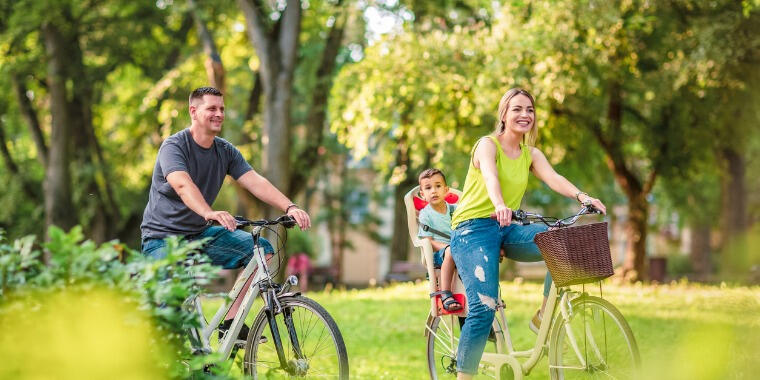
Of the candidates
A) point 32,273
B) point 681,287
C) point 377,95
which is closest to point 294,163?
point 377,95

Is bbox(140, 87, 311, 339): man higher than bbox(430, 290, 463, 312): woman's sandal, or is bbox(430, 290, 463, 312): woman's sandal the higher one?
bbox(140, 87, 311, 339): man

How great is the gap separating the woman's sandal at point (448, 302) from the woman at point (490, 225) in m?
0.43

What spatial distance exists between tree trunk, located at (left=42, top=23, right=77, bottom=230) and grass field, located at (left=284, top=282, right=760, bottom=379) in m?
8.81

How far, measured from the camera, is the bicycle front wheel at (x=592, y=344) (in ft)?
15.5

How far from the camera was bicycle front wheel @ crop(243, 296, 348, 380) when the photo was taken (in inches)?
193

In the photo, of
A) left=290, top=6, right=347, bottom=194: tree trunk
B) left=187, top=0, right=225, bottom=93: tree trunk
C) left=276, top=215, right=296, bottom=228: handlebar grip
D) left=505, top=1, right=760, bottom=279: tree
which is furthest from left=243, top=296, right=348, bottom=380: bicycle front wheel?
left=290, top=6, right=347, bottom=194: tree trunk

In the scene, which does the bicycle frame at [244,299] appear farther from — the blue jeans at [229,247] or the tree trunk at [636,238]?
the tree trunk at [636,238]

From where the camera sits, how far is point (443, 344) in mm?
6176

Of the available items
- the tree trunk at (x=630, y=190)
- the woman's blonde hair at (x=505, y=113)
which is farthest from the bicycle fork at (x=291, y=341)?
the tree trunk at (x=630, y=190)

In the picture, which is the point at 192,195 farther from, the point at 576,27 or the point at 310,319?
the point at 576,27

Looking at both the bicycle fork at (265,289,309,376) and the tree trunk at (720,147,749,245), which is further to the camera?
the tree trunk at (720,147,749,245)

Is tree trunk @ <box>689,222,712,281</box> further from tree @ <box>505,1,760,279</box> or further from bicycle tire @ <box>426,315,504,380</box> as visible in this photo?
bicycle tire @ <box>426,315,504,380</box>

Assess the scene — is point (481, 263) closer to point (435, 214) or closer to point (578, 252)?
point (578, 252)

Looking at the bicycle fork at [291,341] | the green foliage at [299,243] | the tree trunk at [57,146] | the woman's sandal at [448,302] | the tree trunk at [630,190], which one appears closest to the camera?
the bicycle fork at [291,341]
